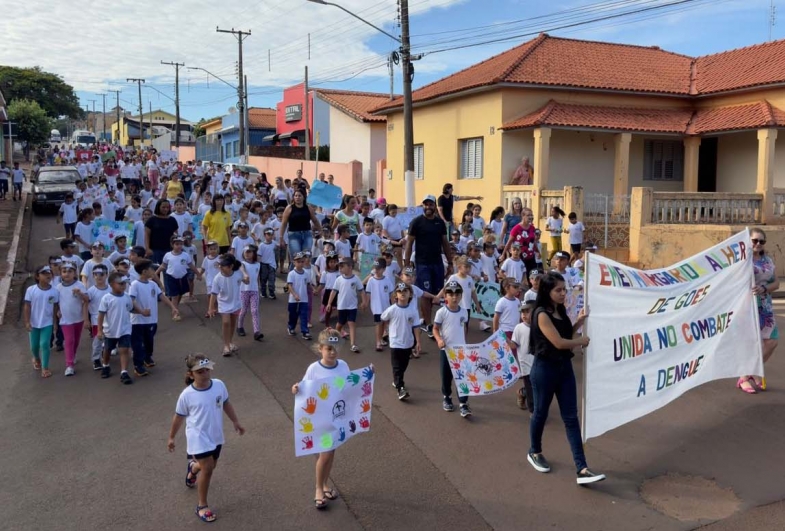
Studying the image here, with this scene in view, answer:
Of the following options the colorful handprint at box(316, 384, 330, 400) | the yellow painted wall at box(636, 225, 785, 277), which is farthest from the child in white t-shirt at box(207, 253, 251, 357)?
the yellow painted wall at box(636, 225, 785, 277)

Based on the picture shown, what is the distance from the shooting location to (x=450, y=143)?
24344mm

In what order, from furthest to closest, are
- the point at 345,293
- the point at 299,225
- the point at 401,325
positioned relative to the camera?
the point at 299,225 → the point at 345,293 → the point at 401,325

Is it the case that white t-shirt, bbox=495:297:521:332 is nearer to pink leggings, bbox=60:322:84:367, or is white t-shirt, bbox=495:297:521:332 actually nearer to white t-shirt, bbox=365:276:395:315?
white t-shirt, bbox=365:276:395:315

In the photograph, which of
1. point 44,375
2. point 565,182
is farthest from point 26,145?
point 44,375

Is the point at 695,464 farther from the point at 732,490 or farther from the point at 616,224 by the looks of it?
the point at 616,224

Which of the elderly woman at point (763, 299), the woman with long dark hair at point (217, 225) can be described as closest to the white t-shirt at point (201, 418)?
the elderly woman at point (763, 299)

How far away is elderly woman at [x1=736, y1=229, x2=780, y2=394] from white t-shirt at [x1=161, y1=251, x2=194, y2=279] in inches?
336

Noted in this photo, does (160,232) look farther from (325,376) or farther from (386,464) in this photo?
(325,376)

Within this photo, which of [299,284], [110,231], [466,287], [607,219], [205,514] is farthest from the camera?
[607,219]

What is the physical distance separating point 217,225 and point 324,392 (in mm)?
8165

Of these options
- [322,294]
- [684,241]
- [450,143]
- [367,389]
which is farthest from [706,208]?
[367,389]

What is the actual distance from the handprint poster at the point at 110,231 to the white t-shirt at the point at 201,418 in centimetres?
903

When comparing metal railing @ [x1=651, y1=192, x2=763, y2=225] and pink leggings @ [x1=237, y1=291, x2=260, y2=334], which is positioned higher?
metal railing @ [x1=651, y1=192, x2=763, y2=225]

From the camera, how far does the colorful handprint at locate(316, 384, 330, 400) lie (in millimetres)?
5656
